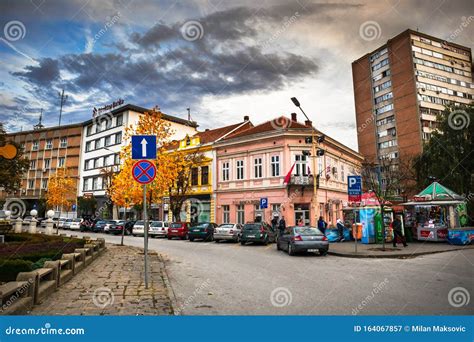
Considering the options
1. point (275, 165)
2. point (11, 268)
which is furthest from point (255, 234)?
point (11, 268)

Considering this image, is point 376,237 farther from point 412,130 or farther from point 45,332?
point 412,130

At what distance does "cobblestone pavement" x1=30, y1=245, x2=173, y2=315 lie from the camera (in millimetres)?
5520

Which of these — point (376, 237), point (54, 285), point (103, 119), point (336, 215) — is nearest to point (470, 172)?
point (336, 215)

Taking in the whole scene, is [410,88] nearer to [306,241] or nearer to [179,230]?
[179,230]

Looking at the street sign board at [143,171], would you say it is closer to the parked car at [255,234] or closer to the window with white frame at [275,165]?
the parked car at [255,234]

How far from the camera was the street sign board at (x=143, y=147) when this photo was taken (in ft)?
26.5

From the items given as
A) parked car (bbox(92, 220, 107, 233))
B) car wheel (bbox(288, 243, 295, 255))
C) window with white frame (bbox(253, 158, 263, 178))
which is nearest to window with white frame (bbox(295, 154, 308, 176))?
window with white frame (bbox(253, 158, 263, 178))

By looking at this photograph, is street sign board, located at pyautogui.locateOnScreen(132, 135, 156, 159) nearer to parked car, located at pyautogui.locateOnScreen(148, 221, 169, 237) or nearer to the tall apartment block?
parked car, located at pyautogui.locateOnScreen(148, 221, 169, 237)

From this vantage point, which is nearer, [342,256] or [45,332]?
[45,332]

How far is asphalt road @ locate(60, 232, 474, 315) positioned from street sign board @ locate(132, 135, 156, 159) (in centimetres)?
328

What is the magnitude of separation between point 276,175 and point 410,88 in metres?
41.8

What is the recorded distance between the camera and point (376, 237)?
2044 cm

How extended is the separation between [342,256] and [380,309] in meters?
9.93

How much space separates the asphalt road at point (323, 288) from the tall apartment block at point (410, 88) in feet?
171
